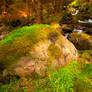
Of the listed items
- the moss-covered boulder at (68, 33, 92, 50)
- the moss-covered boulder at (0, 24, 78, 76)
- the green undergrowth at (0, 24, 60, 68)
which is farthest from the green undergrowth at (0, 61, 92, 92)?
the moss-covered boulder at (68, 33, 92, 50)

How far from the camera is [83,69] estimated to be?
409cm

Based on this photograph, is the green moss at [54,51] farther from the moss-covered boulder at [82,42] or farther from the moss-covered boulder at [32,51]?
the moss-covered boulder at [82,42]

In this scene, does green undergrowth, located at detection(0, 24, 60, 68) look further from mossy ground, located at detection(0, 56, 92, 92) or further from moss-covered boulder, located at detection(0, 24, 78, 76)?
mossy ground, located at detection(0, 56, 92, 92)

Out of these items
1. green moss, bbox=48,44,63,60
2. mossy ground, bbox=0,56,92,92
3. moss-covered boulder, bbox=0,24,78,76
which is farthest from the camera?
green moss, bbox=48,44,63,60

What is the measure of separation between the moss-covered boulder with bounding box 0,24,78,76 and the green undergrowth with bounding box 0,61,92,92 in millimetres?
362

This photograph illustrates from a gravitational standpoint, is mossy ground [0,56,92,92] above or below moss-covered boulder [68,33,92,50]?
below

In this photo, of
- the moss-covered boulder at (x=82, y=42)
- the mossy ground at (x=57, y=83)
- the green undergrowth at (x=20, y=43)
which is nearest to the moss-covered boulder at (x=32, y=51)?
the green undergrowth at (x=20, y=43)

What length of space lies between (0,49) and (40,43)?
145cm

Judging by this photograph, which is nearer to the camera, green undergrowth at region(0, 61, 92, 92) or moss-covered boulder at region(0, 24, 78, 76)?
green undergrowth at region(0, 61, 92, 92)

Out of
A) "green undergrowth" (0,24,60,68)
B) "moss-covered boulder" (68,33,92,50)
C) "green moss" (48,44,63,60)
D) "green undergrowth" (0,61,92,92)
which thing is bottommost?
"green undergrowth" (0,61,92,92)

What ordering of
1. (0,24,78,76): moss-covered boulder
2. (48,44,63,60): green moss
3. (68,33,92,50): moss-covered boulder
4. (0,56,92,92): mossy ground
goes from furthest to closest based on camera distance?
(68,33,92,50): moss-covered boulder
(48,44,63,60): green moss
(0,24,78,76): moss-covered boulder
(0,56,92,92): mossy ground

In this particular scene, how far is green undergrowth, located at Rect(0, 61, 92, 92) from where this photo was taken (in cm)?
308

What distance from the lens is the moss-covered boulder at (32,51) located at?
11.4ft

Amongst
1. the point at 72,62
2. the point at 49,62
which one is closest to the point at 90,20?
the point at 72,62
